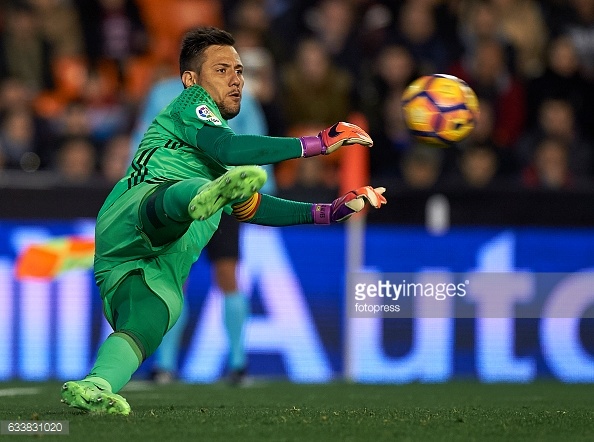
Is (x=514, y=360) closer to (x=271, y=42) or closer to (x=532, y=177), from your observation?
(x=532, y=177)

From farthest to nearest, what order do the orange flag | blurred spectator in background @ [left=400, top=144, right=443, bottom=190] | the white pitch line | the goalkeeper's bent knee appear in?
blurred spectator in background @ [left=400, top=144, right=443, bottom=190] < the orange flag < the white pitch line < the goalkeeper's bent knee

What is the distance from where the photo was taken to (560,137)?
39.2ft

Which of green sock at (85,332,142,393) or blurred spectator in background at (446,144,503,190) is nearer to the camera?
green sock at (85,332,142,393)

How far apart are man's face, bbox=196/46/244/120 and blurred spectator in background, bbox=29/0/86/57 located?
6.80 metres

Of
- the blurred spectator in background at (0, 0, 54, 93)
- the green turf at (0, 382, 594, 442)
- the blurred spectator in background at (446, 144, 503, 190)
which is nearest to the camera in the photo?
the green turf at (0, 382, 594, 442)

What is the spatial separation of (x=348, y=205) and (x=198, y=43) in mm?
1097

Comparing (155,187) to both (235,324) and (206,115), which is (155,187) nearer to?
(206,115)

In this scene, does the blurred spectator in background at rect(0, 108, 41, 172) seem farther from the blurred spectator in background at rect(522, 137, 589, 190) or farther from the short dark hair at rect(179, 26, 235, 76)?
the short dark hair at rect(179, 26, 235, 76)

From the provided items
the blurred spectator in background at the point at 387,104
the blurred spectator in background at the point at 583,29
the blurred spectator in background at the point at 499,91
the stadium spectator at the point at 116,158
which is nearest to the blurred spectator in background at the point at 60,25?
the stadium spectator at the point at 116,158

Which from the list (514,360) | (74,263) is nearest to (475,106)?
(514,360)

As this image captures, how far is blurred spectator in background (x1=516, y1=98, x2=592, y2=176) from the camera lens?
11945 millimetres

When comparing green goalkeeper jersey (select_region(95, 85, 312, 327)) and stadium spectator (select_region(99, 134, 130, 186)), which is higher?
stadium spectator (select_region(99, 134, 130, 186))

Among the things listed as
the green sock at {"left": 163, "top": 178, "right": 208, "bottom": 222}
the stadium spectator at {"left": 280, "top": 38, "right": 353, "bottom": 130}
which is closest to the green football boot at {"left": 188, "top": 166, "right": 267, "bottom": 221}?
the green sock at {"left": 163, "top": 178, "right": 208, "bottom": 222}

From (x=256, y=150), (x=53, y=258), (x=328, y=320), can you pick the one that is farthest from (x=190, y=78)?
(x=328, y=320)
